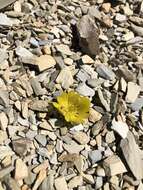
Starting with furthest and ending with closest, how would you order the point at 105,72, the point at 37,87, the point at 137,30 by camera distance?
the point at 137,30, the point at 105,72, the point at 37,87

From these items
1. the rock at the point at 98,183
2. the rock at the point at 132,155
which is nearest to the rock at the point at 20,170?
the rock at the point at 98,183

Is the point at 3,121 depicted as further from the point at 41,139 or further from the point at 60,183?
the point at 60,183

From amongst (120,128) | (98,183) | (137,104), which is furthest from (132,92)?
(98,183)

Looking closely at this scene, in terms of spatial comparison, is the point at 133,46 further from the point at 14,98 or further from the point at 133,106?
the point at 14,98

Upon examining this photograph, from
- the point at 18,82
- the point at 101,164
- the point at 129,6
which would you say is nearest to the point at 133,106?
the point at 101,164

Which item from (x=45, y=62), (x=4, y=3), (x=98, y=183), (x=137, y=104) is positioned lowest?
(x=98, y=183)
